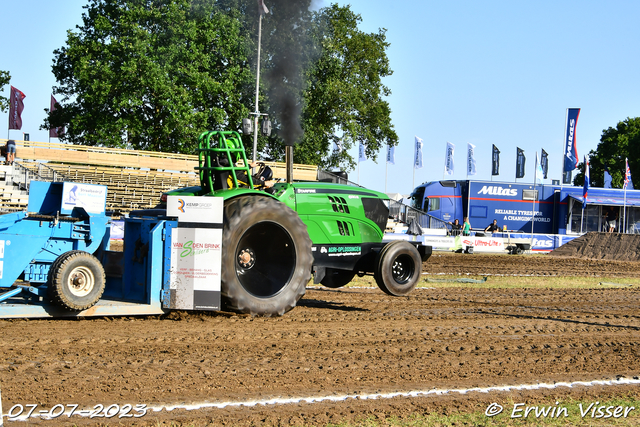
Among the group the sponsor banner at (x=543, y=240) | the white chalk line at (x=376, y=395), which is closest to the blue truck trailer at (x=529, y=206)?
the sponsor banner at (x=543, y=240)

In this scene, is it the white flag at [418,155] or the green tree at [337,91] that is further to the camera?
the white flag at [418,155]

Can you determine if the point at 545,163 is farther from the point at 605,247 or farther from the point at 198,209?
the point at 198,209

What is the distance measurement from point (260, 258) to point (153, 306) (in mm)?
1443

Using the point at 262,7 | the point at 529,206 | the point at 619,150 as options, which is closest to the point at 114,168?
the point at 262,7

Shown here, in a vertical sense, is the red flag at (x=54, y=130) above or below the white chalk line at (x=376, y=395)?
above

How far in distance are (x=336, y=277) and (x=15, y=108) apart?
33.7m

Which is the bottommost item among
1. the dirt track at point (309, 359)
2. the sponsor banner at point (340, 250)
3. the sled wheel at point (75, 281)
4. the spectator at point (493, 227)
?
the dirt track at point (309, 359)

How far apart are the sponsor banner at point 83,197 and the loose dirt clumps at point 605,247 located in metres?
23.8

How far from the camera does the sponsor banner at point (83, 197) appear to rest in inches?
271

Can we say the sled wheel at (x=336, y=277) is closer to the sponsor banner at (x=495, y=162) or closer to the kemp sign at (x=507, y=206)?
the kemp sign at (x=507, y=206)

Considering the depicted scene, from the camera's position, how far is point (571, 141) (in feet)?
100

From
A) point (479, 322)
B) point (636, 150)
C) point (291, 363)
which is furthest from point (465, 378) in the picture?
point (636, 150)

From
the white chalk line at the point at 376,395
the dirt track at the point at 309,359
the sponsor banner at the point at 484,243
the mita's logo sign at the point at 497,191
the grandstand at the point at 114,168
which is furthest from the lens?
the mita's logo sign at the point at 497,191

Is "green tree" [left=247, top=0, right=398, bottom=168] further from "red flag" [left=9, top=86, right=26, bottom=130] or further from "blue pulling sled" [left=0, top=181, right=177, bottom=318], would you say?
"blue pulling sled" [left=0, top=181, right=177, bottom=318]
